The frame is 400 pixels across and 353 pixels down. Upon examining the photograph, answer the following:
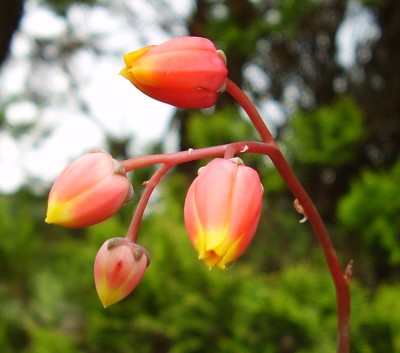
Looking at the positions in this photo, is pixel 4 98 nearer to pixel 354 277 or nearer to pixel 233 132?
pixel 233 132

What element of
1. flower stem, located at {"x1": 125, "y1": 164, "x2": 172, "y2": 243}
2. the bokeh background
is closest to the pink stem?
flower stem, located at {"x1": 125, "y1": 164, "x2": 172, "y2": 243}

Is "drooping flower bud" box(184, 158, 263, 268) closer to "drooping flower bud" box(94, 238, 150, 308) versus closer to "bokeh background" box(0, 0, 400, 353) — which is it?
"drooping flower bud" box(94, 238, 150, 308)

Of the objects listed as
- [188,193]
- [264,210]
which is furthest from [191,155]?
[264,210]

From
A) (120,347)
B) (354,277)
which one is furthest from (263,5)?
(120,347)

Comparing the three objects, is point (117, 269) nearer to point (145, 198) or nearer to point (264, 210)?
point (145, 198)

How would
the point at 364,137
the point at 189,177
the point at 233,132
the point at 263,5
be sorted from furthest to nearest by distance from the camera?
the point at 189,177 < the point at 263,5 < the point at 364,137 < the point at 233,132

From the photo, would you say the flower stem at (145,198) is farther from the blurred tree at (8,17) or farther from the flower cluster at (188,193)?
the blurred tree at (8,17)
